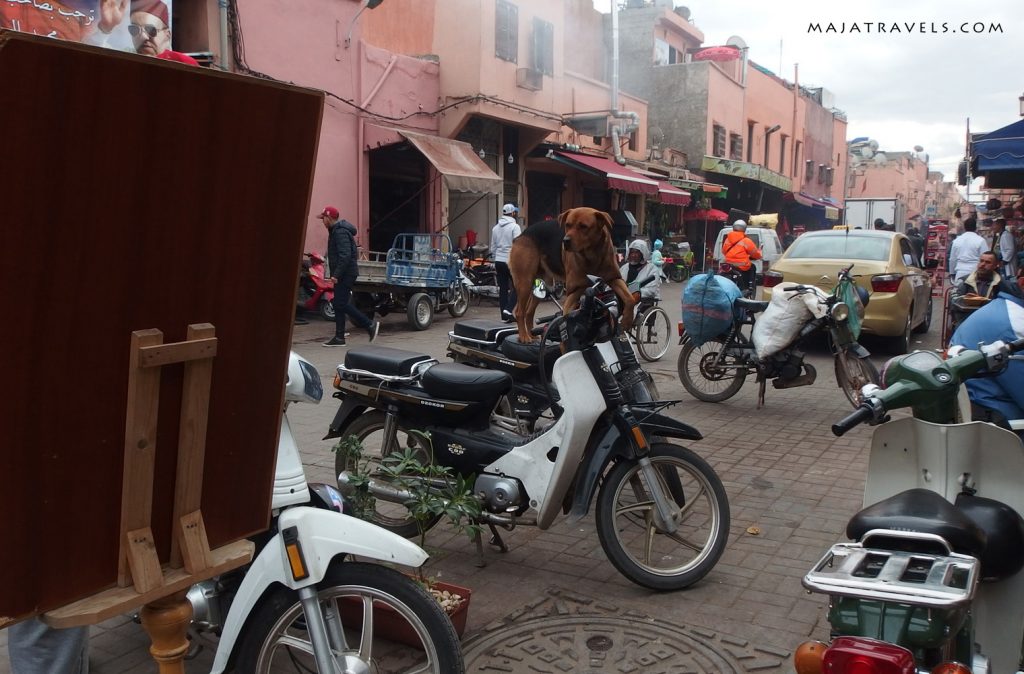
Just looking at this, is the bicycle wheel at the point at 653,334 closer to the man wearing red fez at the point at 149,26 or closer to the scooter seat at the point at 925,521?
the man wearing red fez at the point at 149,26

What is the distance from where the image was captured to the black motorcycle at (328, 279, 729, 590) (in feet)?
11.7

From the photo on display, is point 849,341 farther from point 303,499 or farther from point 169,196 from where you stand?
point 169,196

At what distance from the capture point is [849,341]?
269 inches

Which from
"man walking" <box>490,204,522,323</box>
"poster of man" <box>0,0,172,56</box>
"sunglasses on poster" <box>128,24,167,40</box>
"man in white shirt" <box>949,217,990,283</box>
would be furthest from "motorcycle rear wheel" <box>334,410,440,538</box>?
"man in white shirt" <box>949,217,990,283</box>

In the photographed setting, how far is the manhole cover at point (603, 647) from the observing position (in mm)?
3029

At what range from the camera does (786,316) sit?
6.79 metres

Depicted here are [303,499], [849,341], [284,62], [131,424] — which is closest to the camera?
[131,424]

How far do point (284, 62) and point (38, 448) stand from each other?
12974 millimetres

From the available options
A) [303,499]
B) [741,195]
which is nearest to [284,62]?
[303,499]

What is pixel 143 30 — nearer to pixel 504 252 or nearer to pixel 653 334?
pixel 504 252

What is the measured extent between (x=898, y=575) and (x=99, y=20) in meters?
11.0

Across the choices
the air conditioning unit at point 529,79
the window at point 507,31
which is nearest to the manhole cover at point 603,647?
the window at point 507,31

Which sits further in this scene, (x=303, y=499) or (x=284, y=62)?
(x=284, y=62)

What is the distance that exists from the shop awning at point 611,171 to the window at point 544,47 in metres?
1.95
